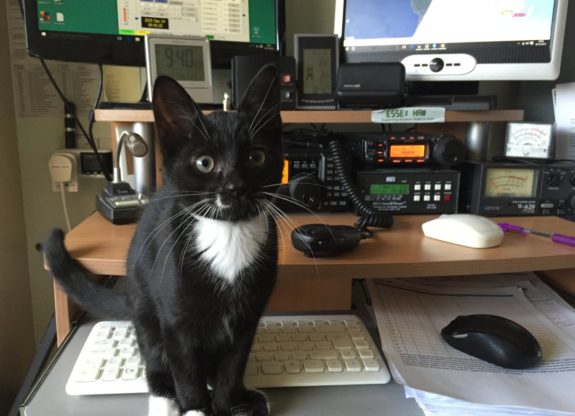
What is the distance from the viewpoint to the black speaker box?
958 mm

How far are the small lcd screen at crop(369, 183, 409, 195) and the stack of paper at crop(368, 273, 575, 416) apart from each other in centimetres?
19

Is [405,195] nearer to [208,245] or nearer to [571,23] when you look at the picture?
[208,245]

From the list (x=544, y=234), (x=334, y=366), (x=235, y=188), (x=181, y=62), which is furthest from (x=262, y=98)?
(x=544, y=234)

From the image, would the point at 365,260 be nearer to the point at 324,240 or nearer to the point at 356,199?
the point at 324,240

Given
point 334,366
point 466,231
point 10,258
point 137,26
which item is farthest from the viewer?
point 10,258

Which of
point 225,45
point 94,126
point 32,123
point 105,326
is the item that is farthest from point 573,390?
point 32,123

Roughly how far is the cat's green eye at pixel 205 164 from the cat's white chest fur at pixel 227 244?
65 millimetres

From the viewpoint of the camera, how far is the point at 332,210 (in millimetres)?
951

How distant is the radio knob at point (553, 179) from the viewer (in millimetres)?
935

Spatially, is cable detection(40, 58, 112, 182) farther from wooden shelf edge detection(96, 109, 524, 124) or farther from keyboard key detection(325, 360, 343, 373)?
keyboard key detection(325, 360, 343, 373)

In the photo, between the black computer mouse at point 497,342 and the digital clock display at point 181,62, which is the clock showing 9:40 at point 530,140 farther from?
the digital clock display at point 181,62

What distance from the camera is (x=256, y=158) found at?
549mm

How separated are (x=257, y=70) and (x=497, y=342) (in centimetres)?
73

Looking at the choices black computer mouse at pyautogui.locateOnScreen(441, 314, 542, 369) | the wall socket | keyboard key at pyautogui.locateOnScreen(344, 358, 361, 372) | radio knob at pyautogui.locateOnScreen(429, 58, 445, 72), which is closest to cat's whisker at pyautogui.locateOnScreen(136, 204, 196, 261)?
keyboard key at pyautogui.locateOnScreen(344, 358, 361, 372)
